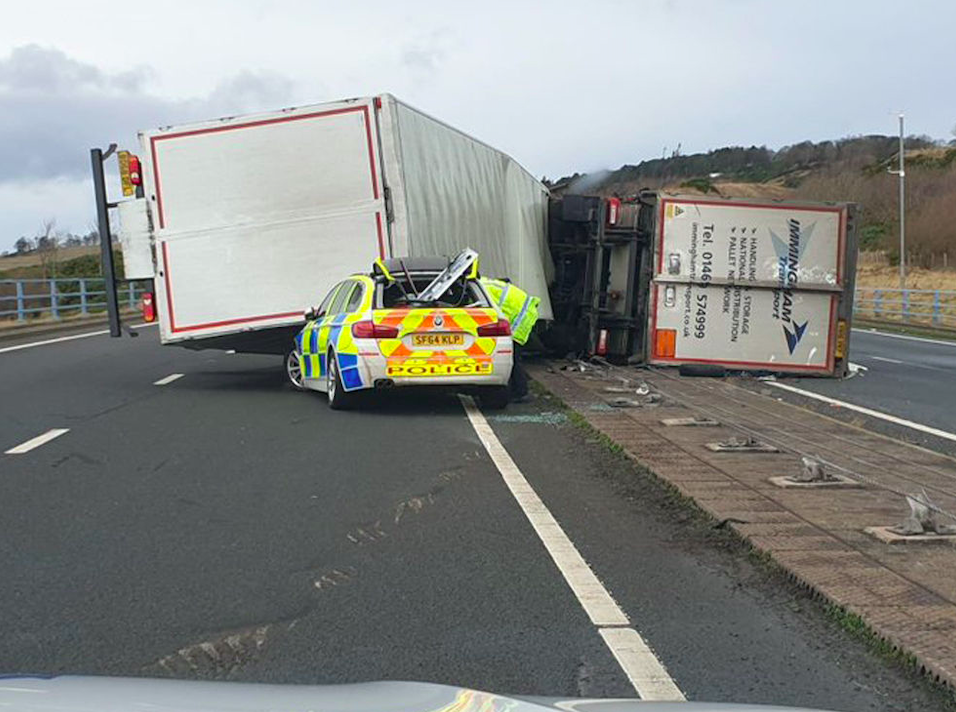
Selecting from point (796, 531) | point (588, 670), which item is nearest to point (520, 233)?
point (796, 531)

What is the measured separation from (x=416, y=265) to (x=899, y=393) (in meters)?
7.59

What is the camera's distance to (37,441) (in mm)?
9852

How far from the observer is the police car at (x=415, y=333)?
445 inches

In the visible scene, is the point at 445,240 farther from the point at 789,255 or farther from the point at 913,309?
the point at 913,309

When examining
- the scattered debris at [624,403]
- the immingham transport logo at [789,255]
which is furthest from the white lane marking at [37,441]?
the immingham transport logo at [789,255]

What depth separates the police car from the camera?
11.3 m

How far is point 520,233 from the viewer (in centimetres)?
1794

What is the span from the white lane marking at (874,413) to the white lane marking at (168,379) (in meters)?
8.76

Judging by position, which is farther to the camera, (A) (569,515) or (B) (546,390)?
(B) (546,390)

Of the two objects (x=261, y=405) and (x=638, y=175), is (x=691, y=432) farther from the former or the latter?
(x=638, y=175)

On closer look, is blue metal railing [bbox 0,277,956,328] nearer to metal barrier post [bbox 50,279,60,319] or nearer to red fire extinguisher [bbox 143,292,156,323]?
metal barrier post [bbox 50,279,60,319]

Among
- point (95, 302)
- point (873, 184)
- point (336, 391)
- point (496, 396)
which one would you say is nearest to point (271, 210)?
point (336, 391)

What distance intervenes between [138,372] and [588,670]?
13.7m

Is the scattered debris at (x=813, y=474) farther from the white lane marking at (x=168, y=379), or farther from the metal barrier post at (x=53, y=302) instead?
the metal barrier post at (x=53, y=302)
